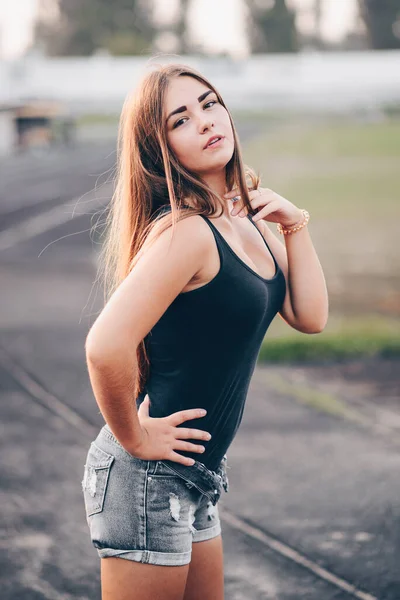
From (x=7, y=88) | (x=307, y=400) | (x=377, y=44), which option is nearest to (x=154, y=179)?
(x=307, y=400)

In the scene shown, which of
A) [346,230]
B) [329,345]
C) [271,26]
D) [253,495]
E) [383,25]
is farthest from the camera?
[271,26]

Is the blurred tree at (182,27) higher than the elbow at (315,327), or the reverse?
the blurred tree at (182,27)

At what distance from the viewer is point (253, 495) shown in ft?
15.9

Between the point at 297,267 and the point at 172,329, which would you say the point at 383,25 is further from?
the point at 172,329

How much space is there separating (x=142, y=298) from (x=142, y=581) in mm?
713

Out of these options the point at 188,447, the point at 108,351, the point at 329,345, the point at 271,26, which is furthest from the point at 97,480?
the point at 271,26

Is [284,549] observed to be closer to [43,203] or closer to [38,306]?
[38,306]

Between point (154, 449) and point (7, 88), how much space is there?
17.4 metres

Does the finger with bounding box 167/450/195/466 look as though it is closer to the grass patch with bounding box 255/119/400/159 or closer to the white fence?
the white fence

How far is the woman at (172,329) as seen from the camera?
2006mm

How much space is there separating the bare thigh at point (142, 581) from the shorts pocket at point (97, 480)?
14 cm

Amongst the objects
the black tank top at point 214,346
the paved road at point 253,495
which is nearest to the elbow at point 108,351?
the black tank top at point 214,346

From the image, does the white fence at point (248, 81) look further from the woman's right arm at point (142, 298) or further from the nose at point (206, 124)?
the woman's right arm at point (142, 298)

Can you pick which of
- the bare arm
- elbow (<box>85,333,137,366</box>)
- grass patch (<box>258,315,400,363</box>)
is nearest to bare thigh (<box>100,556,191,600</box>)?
elbow (<box>85,333,137,366</box>)
